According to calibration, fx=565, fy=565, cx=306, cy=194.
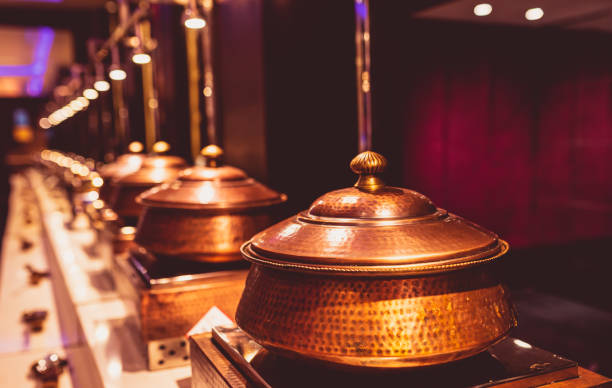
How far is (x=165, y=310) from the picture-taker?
1.59m

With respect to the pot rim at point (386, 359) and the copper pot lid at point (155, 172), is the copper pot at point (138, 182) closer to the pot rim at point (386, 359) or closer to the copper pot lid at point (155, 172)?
the copper pot lid at point (155, 172)

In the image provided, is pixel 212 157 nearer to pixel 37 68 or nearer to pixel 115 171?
pixel 115 171

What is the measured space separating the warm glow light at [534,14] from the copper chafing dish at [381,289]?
4.12m

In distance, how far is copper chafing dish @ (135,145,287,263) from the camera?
5.34 ft

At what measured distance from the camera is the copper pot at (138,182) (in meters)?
2.45

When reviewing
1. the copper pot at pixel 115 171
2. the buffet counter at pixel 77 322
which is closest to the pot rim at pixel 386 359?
the buffet counter at pixel 77 322

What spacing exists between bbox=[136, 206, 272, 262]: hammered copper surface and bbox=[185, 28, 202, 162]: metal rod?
2.34 metres

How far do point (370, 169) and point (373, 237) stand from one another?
15 centimetres

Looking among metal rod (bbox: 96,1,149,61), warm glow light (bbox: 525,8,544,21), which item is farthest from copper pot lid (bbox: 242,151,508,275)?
warm glow light (bbox: 525,8,544,21)

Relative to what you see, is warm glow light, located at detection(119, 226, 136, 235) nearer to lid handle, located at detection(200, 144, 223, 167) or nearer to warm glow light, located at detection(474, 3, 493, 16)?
lid handle, located at detection(200, 144, 223, 167)

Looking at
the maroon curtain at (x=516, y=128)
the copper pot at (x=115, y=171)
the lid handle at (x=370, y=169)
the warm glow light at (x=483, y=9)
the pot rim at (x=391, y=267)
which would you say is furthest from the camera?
the maroon curtain at (x=516, y=128)

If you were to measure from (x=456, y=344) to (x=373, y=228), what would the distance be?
0.22 m

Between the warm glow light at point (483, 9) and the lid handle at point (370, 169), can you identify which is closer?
the lid handle at point (370, 169)

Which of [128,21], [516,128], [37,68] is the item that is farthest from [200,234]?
[37,68]
